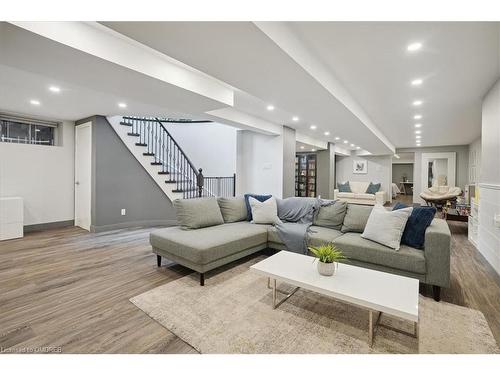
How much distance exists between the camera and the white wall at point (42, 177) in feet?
14.9

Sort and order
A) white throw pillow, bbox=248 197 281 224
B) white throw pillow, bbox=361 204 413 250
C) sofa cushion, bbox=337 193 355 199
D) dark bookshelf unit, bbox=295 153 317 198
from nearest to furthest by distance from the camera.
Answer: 1. white throw pillow, bbox=361 204 413 250
2. white throw pillow, bbox=248 197 281 224
3. sofa cushion, bbox=337 193 355 199
4. dark bookshelf unit, bbox=295 153 317 198

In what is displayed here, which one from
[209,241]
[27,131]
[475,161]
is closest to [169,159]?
[27,131]

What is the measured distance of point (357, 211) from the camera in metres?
3.18

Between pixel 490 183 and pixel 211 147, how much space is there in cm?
642

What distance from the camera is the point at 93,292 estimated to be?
2.42 m

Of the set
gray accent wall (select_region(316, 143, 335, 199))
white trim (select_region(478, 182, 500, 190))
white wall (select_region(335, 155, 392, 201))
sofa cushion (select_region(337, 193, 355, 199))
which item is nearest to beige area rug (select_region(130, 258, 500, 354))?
white trim (select_region(478, 182, 500, 190))

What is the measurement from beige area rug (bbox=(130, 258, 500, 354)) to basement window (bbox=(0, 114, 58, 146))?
16.0 ft

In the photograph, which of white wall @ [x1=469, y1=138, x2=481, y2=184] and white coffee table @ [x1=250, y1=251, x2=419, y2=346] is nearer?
white coffee table @ [x1=250, y1=251, x2=419, y2=346]

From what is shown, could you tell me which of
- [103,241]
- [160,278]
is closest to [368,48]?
[160,278]

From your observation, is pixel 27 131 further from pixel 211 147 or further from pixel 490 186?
pixel 490 186

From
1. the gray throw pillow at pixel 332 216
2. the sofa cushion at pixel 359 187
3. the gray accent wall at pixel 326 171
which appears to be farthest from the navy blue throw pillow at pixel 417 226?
the sofa cushion at pixel 359 187

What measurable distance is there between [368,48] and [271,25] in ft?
3.80

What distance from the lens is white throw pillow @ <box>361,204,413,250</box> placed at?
2.48 meters

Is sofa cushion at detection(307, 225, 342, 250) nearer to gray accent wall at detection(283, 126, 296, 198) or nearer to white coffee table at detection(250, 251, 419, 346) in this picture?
white coffee table at detection(250, 251, 419, 346)
